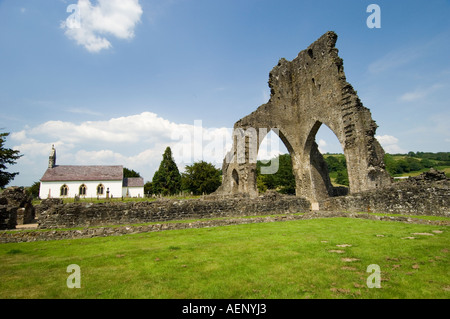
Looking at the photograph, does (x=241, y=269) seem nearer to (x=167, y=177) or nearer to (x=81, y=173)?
(x=167, y=177)

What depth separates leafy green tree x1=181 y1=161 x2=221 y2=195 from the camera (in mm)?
51781

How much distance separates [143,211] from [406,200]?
13.0 meters

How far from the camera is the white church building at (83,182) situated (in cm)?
5306

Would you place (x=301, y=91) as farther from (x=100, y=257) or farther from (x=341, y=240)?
(x=100, y=257)

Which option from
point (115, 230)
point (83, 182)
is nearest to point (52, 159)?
point (83, 182)

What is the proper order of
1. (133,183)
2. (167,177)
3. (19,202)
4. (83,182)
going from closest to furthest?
(19,202) → (83,182) → (167,177) → (133,183)

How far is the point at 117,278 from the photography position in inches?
171

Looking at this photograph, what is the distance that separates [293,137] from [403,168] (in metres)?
71.3

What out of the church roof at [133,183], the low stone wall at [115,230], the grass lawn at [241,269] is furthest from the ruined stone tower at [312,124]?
the church roof at [133,183]

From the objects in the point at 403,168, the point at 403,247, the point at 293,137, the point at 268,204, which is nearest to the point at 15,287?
the point at 403,247

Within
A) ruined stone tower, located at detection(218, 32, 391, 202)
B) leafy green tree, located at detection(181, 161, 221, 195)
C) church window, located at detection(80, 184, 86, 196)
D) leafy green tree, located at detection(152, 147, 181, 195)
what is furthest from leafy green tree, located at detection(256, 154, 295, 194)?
church window, located at detection(80, 184, 86, 196)

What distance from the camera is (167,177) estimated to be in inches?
2317

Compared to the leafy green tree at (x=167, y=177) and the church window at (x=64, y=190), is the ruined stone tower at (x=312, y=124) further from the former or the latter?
the church window at (x=64, y=190)

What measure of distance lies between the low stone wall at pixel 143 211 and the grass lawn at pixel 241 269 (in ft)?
15.2
